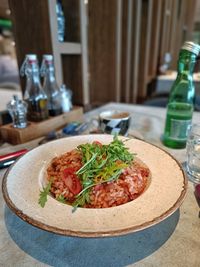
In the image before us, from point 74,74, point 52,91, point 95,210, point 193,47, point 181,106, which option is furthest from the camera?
point 74,74

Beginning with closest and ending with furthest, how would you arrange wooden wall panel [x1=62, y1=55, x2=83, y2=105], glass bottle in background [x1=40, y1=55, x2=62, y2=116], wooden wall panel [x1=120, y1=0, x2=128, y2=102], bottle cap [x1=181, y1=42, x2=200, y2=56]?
bottle cap [x1=181, y1=42, x2=200, y2=56] < glass bottle in background [x1=40, y1=55, x2=62, y2=116] < wooden wall panel [x1=62, y1=55, x2=83, y2=105] < wooden wall panel [x1=120, y1=0, x2=128, y2=102]

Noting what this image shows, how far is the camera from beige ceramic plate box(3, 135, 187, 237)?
0.30 metres

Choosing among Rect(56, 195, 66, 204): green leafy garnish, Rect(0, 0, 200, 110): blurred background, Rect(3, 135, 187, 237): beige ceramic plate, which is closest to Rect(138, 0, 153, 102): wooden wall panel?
Rect(0, 0, 200, 110): blurred background

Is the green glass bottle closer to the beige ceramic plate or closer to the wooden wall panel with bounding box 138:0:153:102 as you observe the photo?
the beige ceramic plate

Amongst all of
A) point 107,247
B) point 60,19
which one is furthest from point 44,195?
point 60,19

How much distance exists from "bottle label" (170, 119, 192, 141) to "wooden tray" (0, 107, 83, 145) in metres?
0.41

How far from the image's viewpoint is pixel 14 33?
32.1 inches

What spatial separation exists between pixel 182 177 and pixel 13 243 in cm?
32

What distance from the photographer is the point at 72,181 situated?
404mm

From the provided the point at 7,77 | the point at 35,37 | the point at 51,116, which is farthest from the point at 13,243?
the point at 7,77

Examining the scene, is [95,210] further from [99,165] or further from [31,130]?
[31,130]

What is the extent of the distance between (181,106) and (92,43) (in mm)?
1051

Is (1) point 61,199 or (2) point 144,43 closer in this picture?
(1) point 61,199

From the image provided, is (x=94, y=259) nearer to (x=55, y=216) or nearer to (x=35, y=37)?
(x=55, y=216)
